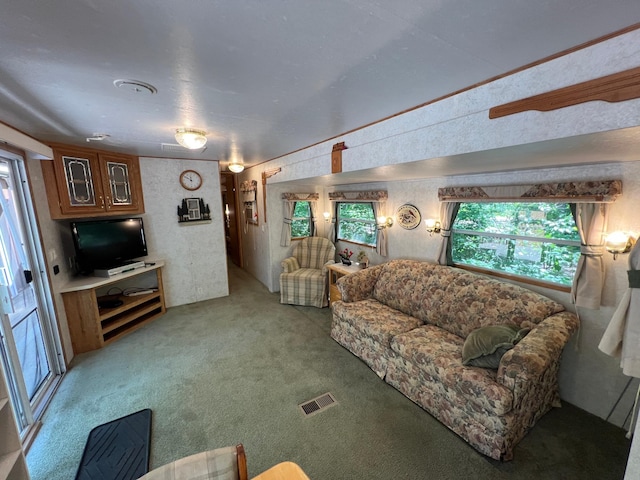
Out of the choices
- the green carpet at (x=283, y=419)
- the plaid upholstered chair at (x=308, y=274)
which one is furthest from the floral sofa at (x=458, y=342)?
the plaid upholstered chair at (x=308, y=274)

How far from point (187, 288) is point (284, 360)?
8.21 ft

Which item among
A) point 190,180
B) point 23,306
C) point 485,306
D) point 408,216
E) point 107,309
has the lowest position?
point 107,309

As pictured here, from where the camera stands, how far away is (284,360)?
9.46ft

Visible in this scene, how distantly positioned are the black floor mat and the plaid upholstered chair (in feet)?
8.15

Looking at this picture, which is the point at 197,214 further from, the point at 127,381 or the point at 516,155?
the point at 516,155

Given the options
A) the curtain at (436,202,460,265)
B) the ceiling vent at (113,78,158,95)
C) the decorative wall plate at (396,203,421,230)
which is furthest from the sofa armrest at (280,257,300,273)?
the ceiling vent at (113,78,158,95)

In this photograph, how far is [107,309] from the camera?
3361 mm

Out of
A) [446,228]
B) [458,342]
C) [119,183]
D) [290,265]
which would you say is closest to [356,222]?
[290,265]

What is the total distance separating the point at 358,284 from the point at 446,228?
1.27 meters

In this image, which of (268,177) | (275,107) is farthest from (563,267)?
(268,177)

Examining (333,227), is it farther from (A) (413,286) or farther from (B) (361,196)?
(A) (413,286)

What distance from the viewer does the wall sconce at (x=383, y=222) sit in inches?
148

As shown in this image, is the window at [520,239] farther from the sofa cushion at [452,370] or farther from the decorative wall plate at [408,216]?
the sofa cushion at [452,370]

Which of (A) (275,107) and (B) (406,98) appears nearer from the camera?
(B) (406,98)
